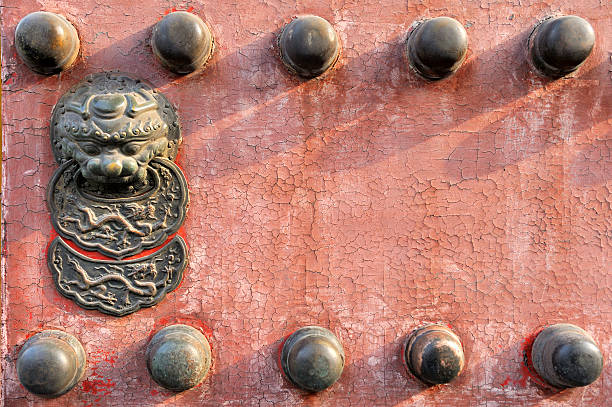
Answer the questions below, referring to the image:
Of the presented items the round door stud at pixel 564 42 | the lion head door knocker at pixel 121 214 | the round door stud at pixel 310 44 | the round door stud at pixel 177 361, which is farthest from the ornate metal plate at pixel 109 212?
the round door stud at pixel 564 42

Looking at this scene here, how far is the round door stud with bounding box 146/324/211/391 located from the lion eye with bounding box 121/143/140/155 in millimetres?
469

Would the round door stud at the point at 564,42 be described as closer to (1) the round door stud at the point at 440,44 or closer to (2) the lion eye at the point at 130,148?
(1) the round door stud at the point at 440,44

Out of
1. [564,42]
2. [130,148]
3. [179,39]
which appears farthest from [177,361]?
[564,42]

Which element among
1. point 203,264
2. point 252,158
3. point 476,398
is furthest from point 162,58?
point 476,398

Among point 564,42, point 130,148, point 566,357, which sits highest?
point 564,42

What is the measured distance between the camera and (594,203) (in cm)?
140

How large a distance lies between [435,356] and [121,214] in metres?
0.88

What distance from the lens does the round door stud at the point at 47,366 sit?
4.08 feet

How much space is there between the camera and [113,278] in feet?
4.35

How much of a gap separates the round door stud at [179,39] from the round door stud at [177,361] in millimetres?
696

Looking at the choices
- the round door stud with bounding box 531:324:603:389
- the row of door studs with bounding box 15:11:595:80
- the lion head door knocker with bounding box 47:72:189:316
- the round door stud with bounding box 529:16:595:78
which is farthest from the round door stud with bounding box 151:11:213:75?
the round door stud with bounding box 531:324:603:389

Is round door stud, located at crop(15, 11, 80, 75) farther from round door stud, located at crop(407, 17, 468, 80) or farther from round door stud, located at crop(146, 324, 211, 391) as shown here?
round door stud, located at crop(407, 17, 468, 80)

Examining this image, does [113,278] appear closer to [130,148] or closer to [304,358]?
[130,148]

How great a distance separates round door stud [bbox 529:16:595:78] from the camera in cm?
129
